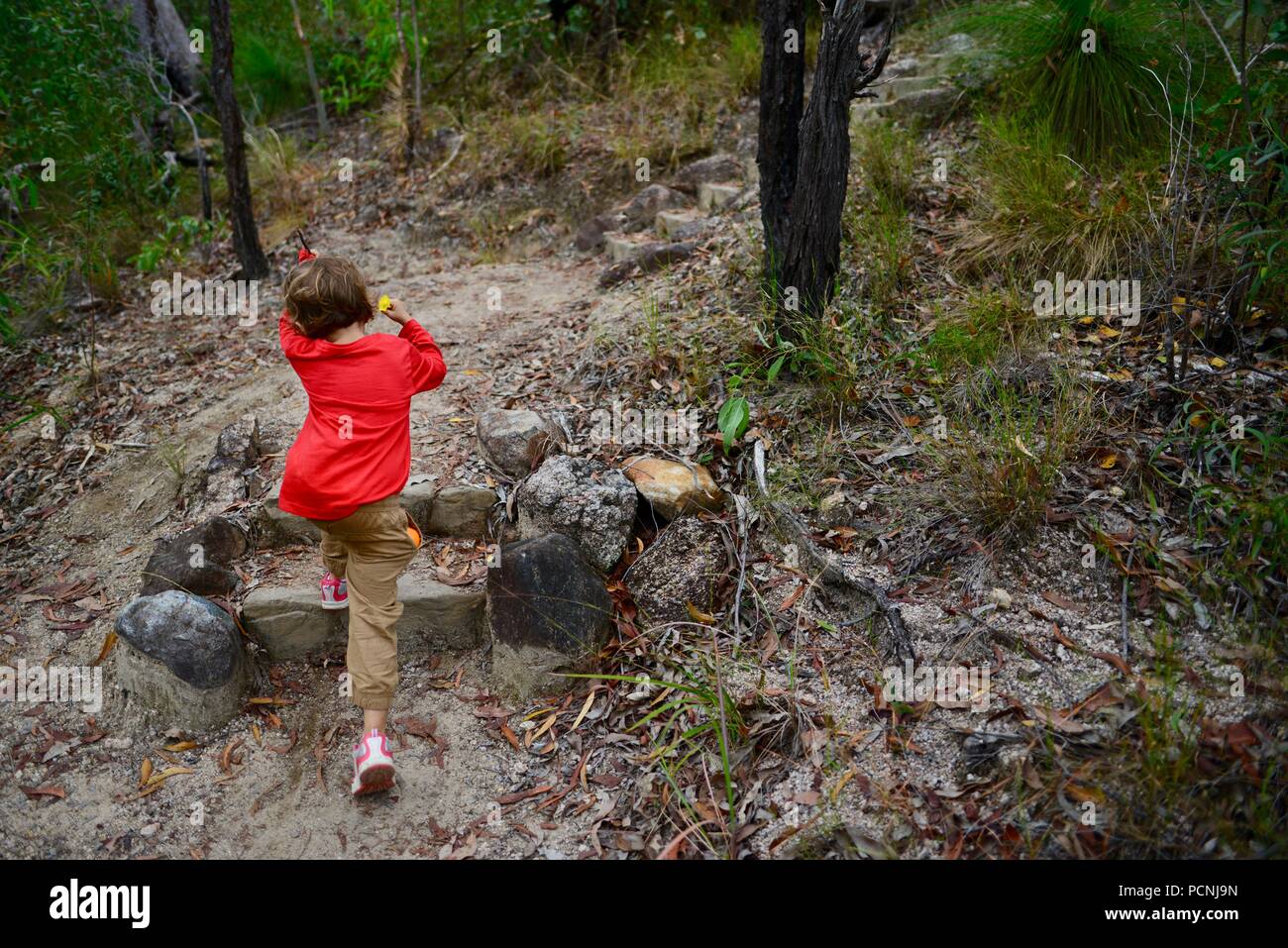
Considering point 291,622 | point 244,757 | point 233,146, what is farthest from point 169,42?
point 244,757

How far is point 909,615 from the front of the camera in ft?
9.90

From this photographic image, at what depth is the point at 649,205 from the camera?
630 cm

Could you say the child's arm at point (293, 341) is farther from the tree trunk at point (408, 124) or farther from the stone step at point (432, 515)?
the tree trunk at point (408, 124)

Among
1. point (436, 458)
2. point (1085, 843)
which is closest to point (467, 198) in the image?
point (436, 458)

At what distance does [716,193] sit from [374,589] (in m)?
4.23

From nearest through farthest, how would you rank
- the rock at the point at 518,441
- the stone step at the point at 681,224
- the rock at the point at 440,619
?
the rock at the point at 440,619 → the rock at the point at 518,441 → the stone step at the point at 681,224

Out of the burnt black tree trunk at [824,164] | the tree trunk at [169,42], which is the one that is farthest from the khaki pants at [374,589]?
the tree trunk at [169,42]

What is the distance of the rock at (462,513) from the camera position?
3865 millimetres

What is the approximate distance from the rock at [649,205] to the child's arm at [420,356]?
11.8 ft

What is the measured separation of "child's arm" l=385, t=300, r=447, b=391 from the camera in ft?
9.68

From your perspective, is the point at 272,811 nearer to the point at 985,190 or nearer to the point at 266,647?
the point at 266,647

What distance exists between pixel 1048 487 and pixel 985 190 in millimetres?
2288

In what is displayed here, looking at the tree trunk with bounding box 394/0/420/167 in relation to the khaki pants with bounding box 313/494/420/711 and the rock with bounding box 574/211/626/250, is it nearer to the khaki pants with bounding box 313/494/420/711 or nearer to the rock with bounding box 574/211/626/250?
the rock with bounding box 574/211/626/250

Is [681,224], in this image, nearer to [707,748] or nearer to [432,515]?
[432,515]
